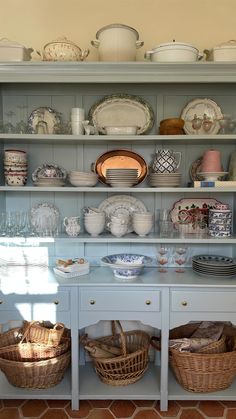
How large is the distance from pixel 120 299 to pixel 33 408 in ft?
2.90

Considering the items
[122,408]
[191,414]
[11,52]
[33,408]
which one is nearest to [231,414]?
[191,414]

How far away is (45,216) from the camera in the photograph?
2.34 m

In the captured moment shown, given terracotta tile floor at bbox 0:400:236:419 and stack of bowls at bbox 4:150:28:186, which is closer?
terracotta tile floor at bbox 0:400:236:419

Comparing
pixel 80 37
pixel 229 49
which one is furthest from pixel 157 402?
pixel 80 37

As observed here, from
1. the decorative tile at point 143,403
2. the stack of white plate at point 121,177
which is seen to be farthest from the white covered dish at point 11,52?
the decorative tile at point 143,403

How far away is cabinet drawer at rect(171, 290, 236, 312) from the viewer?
198 centimetres

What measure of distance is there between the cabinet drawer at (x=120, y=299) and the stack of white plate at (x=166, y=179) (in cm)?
67

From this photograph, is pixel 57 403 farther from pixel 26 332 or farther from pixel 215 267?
pixel 215 267

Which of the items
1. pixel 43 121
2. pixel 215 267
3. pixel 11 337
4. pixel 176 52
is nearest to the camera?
pixel 176 52

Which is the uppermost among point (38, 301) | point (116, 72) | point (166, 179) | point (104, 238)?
point (116, 72)

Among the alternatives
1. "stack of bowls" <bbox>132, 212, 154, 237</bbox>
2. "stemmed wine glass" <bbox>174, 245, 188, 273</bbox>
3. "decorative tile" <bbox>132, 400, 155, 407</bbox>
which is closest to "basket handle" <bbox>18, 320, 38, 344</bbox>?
"decorative tile" <bbox>132, 400, 155, 407</bbox>

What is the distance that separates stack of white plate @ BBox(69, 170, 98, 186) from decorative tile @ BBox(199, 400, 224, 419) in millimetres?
1576

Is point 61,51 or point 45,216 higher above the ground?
point 61,51

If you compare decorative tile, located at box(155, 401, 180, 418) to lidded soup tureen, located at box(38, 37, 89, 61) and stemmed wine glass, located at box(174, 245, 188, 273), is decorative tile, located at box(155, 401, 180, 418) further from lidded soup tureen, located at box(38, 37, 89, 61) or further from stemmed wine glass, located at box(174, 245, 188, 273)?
lidded soup tureen, located at box(38, 37, 89, 61)
